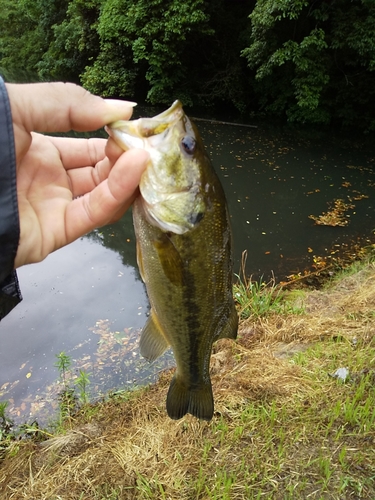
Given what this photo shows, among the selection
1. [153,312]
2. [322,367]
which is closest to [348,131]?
[322,367]

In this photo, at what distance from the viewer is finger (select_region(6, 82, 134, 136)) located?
1619mm

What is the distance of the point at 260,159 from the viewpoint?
1348 centimetres

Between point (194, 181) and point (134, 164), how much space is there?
30 centimetres

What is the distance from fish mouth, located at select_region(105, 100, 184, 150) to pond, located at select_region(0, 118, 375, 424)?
380 cm

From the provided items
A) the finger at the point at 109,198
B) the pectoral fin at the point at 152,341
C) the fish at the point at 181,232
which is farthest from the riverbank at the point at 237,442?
the finger at the point at 109,198

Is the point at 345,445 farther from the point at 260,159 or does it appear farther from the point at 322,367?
the point at 260,159

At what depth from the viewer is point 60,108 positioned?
1.69m

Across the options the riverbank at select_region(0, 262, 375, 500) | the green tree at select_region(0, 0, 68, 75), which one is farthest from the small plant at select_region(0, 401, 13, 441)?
the green tree at select_region(0, 0, 68, 75)

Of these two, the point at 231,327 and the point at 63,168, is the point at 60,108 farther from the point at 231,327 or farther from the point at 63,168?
the point at 231,327

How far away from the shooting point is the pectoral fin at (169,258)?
5.85 feet

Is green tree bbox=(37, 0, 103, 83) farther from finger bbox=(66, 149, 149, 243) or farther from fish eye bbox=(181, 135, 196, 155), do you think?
fish eye bbox=(181, 135, 196, 155)

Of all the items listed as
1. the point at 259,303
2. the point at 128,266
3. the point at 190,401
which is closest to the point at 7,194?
the point at 190,401

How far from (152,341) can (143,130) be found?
1090mm

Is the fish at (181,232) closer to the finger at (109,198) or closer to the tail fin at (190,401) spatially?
the finger at (109,198)
